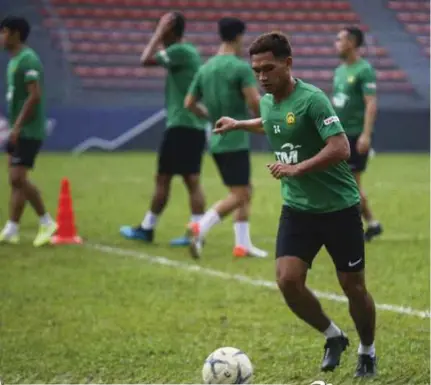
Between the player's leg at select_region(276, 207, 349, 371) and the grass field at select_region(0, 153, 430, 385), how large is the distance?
1.19 ft

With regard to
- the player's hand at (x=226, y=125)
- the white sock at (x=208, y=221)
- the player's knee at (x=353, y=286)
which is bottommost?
the white sock at (x=208, y=221)

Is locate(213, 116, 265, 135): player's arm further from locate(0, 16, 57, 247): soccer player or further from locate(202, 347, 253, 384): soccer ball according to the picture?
locate(0, 16, 57, 247): soccer player

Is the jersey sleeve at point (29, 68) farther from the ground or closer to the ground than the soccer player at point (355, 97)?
farther from the ground

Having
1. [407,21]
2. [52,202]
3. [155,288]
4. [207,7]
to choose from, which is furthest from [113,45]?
[155,288]

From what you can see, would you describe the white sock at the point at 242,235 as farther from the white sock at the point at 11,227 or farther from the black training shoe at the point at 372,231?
the white sock at the point at 11,227

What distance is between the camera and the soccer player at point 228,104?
10625 mm

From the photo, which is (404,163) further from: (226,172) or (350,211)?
(350,211)

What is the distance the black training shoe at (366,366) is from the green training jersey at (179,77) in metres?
5.78

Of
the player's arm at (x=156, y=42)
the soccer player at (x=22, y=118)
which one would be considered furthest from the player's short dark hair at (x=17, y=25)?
the player's arm at (x=156, y=42)

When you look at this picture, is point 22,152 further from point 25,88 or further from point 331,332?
point 331,332

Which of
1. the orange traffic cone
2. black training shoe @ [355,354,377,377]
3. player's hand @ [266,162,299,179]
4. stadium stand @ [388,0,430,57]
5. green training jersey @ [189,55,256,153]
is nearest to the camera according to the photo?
player's hand @ [266,162,299,179]

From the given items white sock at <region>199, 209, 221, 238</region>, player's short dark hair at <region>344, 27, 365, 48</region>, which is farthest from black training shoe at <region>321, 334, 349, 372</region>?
player's short dark hair at <region>344, 27, 365, 48</region>

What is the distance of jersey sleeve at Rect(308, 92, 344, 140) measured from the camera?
237 inches

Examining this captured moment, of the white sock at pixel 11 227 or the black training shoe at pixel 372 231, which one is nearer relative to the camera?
the white sock at pixel 11 227
